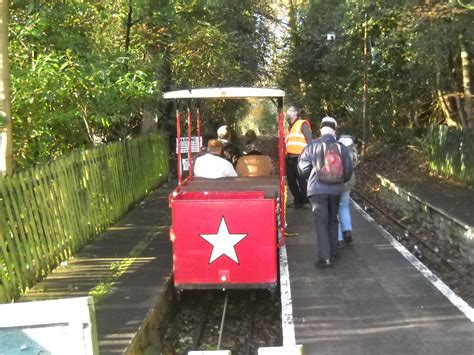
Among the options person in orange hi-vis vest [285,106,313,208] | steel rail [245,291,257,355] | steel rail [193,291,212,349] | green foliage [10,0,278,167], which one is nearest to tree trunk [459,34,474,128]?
green foliage [10,0,278,167]

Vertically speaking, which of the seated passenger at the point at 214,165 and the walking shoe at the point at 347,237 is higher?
the seated passenger at the point at 214,165

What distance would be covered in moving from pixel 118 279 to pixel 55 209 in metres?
1.32

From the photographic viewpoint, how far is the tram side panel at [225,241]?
654 centimetres

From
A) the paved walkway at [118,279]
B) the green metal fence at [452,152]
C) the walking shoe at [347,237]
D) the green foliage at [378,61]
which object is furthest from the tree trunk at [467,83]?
the paved walkway at [118,279]

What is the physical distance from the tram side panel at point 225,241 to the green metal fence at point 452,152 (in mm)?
9879

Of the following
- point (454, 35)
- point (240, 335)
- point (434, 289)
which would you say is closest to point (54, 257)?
point (240, 335)

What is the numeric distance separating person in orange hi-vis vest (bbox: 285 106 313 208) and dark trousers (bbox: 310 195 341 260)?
262 cm

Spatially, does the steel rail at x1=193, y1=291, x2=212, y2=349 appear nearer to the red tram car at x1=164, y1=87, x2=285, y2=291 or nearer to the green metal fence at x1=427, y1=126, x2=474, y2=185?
the red tram car at x1=164, y1=87, x2=285, y2=291

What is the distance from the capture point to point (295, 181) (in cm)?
1106

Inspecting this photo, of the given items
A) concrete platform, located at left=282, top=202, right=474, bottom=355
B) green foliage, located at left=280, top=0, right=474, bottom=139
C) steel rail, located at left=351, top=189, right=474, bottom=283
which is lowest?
steel rail, located at left=351, top=189, right=474, bottom=283

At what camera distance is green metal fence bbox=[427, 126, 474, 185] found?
15.4m

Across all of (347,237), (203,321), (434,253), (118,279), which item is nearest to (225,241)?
(203,321)

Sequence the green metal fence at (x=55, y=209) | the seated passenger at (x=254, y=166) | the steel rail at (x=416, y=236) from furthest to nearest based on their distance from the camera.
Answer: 1. the seated passenger at (x=254, y=166)
2. the steel rail at (x=416, y=236)
3. the green metal fence at (x=55, y=209)

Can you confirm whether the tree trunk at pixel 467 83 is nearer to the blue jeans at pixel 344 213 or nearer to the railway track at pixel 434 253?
the railway track at pixel 434 253
